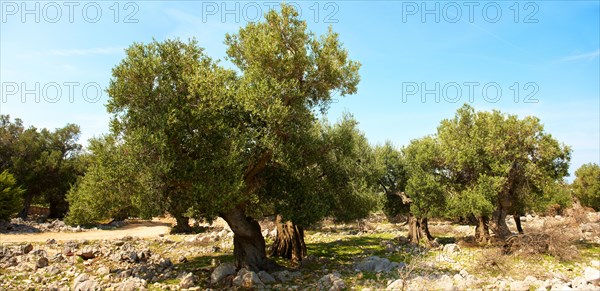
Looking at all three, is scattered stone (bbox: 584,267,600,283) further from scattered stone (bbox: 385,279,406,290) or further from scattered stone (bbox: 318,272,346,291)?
scattered stone (bbox: 318,272,346,291)

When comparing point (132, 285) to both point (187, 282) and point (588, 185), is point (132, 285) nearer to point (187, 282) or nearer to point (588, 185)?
point (187, 282)

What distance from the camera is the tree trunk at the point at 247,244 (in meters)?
20.7

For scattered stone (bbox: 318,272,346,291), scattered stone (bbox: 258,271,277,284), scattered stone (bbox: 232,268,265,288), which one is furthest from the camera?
scattered stone (bbox: 258,271,277,284)

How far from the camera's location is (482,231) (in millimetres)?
32219

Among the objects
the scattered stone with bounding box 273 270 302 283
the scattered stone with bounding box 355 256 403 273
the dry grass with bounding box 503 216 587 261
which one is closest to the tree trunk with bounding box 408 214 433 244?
the dry grass with bounding box 503 216 587 261

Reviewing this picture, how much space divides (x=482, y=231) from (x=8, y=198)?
156 feet

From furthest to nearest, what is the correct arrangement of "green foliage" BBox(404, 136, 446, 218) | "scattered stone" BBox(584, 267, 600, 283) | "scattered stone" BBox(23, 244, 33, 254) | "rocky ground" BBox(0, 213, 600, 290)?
"green foliage" BBox(404, 136, 446, 218), "scattered stone" BBox(23, 244, 33, 254), "rocky ground" BBox(0, 213, 600, 290), "scattered stone" BBox(584, 267, 600, 283)

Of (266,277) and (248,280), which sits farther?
(266,277)

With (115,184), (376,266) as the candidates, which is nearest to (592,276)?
(376,266)

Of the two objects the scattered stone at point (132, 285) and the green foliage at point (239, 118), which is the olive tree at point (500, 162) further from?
the scattered stone at point (132, 285)

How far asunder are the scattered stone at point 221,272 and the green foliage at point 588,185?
227ft

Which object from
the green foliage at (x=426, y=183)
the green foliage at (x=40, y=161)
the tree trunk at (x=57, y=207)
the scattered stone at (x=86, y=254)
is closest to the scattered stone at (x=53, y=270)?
the scattered stone at (x=86, y=254)

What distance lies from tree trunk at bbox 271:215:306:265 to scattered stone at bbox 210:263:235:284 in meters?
6.68

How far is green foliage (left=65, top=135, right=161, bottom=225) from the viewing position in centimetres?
1664
